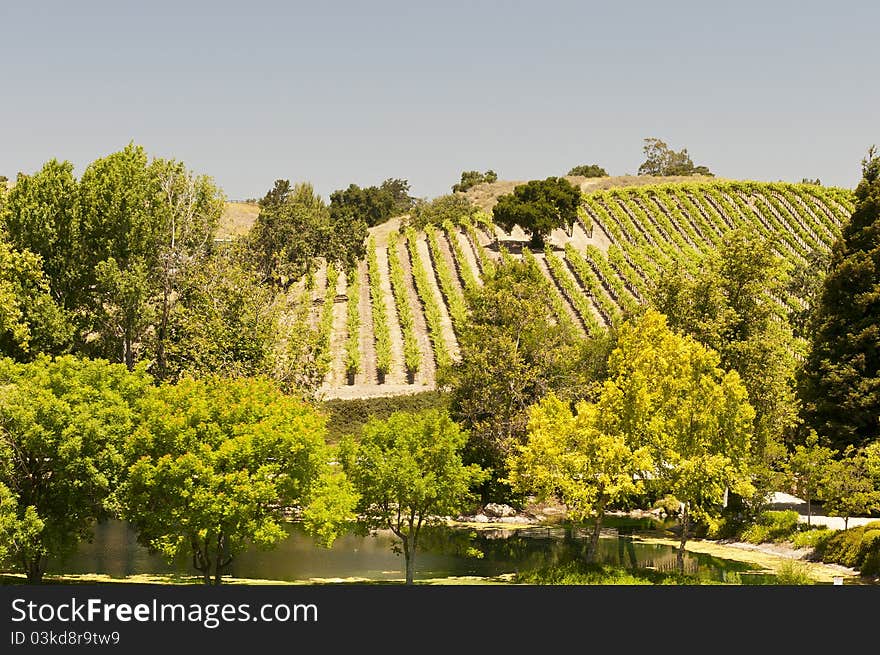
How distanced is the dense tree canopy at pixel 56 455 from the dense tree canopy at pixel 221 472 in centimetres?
84

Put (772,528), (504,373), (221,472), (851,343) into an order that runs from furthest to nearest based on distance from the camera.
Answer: (504,373), (851,343), (772,528), (221,472)

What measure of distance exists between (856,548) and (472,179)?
131 meters

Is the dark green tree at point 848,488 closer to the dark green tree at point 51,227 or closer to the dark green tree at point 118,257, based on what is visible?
the dark green tree at point 118,257

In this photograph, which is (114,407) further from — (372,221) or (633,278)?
(372,221)

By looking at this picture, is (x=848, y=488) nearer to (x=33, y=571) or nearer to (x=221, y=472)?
(x=221, y=472)

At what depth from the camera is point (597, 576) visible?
31.0 meters

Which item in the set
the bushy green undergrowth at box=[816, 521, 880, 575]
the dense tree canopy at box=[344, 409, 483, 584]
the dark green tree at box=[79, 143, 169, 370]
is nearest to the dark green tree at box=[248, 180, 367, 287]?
the dark green tree at box=[79, 143, 169, 370]

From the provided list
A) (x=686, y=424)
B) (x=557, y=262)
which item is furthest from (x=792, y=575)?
(x=557, y=262)

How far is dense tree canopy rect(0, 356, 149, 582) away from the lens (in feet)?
90.5

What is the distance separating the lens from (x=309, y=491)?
29719mm

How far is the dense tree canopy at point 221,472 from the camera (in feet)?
90.3

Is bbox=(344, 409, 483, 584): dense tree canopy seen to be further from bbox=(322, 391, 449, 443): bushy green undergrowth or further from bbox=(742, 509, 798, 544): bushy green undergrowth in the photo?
bbox=(322, 391, 449, 443): bushy green undergrowth

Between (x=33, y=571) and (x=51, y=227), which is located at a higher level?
(x=51, y=227)

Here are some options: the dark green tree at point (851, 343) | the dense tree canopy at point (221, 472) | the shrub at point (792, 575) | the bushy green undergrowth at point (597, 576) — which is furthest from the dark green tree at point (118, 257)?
the dark green tree at point (851, 343)
